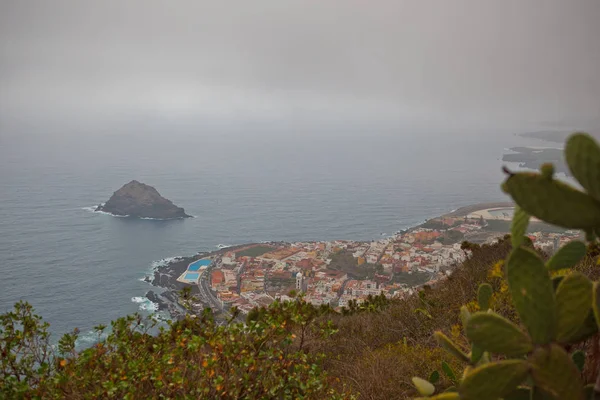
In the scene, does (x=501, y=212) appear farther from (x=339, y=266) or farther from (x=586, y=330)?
(x=586, y=330)

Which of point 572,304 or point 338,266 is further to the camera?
point 338,266

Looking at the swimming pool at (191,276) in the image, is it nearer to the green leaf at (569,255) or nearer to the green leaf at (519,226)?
the green leaf at (569,255)

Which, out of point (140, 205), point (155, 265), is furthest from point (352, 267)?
point (140, 205)

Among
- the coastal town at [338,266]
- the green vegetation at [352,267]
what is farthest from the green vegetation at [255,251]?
the green vegetation at [352,267]

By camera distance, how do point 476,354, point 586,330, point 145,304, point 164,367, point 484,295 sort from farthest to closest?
point 145,304 → point 164,367 → point 484,295 → point 476,354 → point 586,330

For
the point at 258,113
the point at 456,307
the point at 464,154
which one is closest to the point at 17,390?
the point at 456,307
